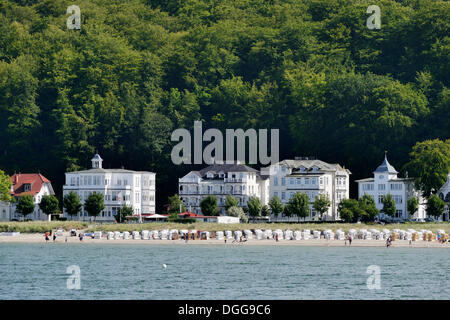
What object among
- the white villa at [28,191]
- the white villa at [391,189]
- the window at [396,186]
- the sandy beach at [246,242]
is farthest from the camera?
the white villa at [28,191]

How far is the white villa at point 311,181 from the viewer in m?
109

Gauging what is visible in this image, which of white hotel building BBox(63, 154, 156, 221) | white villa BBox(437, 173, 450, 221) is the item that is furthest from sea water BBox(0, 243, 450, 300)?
white hotel building BBox(63, 154, 156, 221)

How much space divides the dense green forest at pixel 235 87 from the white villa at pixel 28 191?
824cm

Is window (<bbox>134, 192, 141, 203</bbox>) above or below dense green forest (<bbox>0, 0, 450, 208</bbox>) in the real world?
below

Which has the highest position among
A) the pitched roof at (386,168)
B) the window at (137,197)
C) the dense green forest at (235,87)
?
the dense green forest at (235,87)

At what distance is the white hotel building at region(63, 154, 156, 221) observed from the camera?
369 feet

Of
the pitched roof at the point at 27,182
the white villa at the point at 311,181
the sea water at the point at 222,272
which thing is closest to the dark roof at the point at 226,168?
the white villa at the point at 311,181

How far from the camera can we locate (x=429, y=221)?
9994 centimetres

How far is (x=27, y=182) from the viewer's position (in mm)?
115188

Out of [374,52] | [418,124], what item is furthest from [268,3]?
[418,124]

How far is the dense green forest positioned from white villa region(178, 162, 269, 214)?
989cm

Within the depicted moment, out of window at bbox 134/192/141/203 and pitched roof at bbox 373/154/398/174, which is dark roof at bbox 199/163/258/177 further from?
pitched roof at bbox 373/154/398/174

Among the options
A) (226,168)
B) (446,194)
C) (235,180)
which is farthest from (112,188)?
(446,194)

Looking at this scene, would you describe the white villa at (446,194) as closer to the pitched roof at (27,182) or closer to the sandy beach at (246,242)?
the sandy beach at (246,242)
